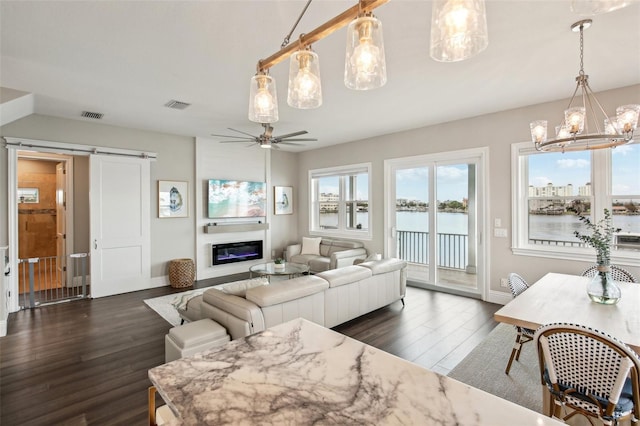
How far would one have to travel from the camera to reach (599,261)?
7.83 ft

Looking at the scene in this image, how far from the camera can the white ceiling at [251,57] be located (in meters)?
2.29

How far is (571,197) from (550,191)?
251 mm

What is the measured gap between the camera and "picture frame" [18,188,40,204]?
6.62 metres

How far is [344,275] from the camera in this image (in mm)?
3553

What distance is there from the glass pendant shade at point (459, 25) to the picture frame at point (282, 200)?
688 centimetres

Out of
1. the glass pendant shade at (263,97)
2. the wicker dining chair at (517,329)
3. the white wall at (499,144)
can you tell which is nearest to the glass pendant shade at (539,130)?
the wicker dining chair at (517,329)

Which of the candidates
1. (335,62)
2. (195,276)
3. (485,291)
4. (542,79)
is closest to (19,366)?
(195,276)

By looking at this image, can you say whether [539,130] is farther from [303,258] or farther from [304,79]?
[303,258]

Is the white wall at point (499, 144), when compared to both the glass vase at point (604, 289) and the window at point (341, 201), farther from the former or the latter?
the glass vase at point (604, 289)

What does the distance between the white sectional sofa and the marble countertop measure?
145cm

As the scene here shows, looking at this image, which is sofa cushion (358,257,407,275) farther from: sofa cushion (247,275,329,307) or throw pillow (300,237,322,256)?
throw pillow (300,237,322,256)

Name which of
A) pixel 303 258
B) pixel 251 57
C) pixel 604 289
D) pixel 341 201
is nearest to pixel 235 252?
pixel 303 258

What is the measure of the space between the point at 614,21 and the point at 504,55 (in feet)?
2.47

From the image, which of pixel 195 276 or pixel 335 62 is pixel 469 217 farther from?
pixel 195 276
